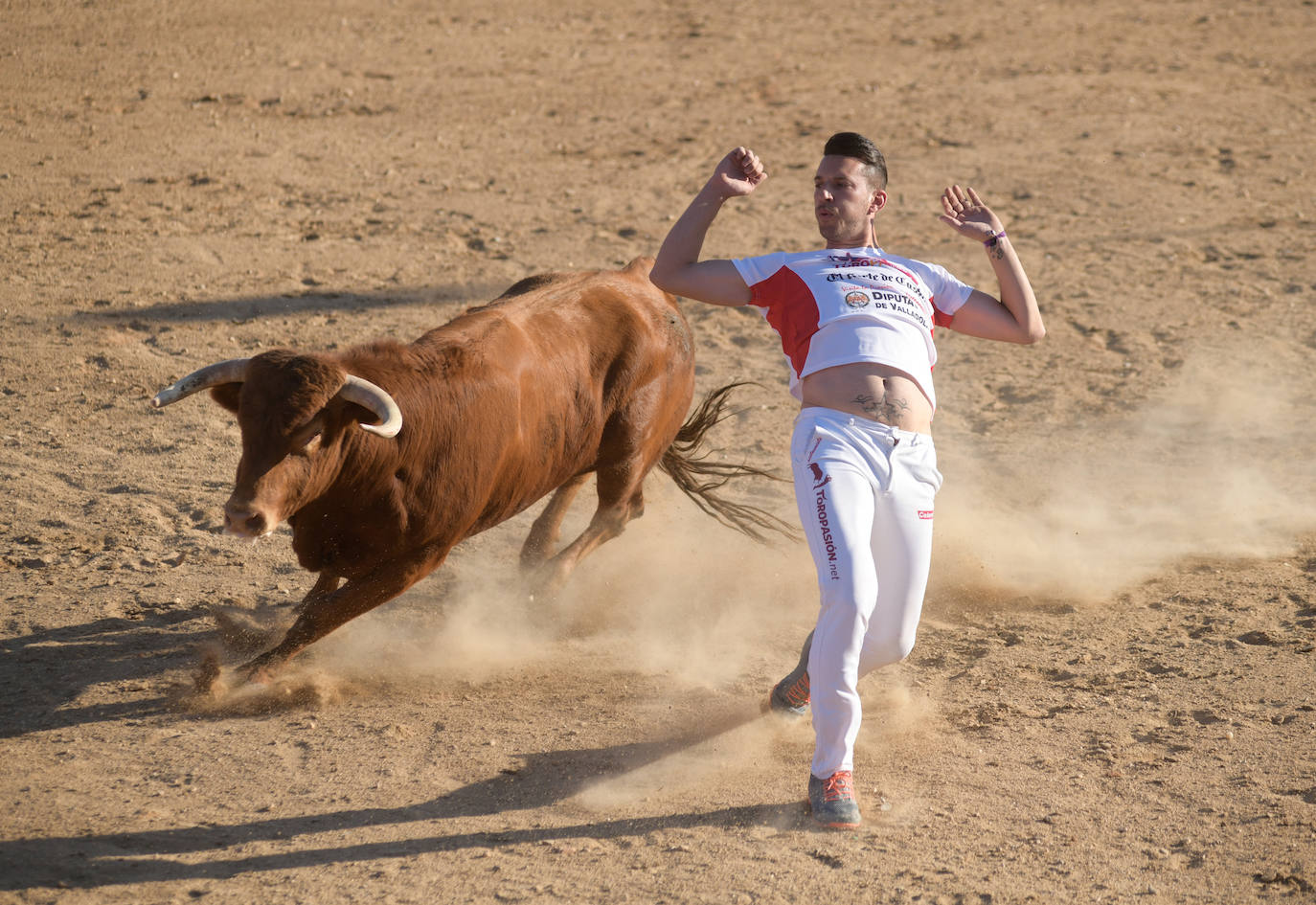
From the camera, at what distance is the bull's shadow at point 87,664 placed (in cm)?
482

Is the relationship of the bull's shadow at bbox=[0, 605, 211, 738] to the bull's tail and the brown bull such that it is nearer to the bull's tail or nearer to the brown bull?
the brown bull

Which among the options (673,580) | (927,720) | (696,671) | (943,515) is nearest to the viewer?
(927,720)

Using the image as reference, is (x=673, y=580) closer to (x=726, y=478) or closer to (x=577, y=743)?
(x=726, y=478)

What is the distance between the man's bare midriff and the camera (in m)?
4.38

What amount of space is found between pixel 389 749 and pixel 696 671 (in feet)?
4.46

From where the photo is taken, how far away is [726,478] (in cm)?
671

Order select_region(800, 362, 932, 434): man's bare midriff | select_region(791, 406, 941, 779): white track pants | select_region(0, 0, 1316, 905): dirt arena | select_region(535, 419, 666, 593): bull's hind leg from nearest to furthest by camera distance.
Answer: select_region(791, 406, 941, 779): white track pants < select_region(0, 0, 1316, 905): dirt arena < select_region(800, 362, 932, 434): man's bare midriff < select_region(535, 419, 666, 593): bull's hind leg

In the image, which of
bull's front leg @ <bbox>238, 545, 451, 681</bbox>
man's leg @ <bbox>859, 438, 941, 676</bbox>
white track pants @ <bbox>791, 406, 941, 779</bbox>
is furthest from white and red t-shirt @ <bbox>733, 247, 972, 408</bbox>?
bull's front leg @ <bbox>238, 545, 451, 681</bbox>

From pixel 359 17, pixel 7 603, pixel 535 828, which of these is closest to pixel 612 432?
pixel 535 828

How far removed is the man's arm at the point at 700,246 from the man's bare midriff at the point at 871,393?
439mm

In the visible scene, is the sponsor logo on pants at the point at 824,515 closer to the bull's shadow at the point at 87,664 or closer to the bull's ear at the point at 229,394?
the bull's ear at the point at 229,394

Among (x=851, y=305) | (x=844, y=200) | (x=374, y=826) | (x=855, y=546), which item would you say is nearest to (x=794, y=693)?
(x=855, y=546)

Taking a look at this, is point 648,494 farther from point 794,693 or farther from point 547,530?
point 794,693

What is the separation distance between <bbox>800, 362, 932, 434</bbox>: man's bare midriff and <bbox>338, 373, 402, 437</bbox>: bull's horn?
1397 millimetres
